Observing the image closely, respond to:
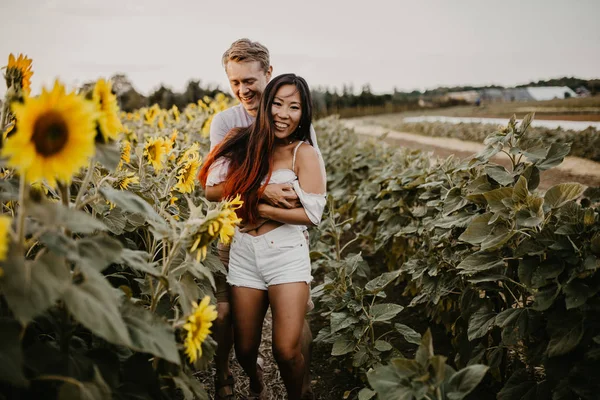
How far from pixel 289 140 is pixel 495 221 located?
118 cm

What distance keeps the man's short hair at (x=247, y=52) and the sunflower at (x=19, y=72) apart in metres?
1.82

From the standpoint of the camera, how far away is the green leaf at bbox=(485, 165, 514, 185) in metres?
2.13

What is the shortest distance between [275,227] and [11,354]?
5.26 feet

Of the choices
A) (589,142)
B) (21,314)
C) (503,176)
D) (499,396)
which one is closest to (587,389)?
(499,396)

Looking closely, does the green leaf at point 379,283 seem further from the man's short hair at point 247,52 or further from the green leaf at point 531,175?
the man's short hair at point 247,52

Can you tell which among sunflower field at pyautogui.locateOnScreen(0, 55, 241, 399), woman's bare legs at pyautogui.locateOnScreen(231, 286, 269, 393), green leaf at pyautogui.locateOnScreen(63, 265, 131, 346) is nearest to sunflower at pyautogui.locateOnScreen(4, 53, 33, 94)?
sunflower field at pyautogui.locateOnScreen(0, 55, 241, 399)

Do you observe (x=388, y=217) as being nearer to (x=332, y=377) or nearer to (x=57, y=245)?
(x=332, y=377)

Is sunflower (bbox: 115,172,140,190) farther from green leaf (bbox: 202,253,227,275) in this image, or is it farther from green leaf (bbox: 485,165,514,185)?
green leaf (bbox: 485,165,514,185)

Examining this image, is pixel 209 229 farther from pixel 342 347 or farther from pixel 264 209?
pixel 342 347

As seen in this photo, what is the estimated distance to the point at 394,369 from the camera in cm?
147

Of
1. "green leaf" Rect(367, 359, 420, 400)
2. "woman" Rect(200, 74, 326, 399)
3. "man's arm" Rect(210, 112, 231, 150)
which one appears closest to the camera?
"green leaf" Rect(367, 359, 420, 400)

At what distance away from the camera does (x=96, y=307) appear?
0.99 m

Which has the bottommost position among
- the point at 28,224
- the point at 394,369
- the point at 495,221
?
the point at 394,369

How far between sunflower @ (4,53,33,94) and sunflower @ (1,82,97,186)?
0.40 m
